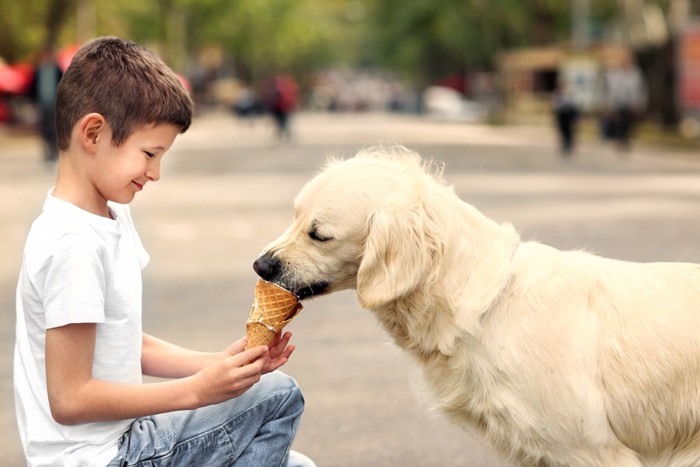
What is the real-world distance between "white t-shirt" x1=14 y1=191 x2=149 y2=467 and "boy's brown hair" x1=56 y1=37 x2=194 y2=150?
250 mm

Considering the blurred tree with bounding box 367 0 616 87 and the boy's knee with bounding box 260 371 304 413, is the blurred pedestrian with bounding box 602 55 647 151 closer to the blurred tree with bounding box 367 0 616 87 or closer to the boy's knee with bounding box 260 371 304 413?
the blurred tree with bounding box 367 0 616 87

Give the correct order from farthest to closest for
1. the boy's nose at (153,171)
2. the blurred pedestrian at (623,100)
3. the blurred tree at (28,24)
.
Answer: the blurred tree at (28,24)
the blurred pedestrian at (623,100)
the boy's nose at (153,171)

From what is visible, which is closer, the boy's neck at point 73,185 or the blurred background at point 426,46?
the boy's neck at point 73,185

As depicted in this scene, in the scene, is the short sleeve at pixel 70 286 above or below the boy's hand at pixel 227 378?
above

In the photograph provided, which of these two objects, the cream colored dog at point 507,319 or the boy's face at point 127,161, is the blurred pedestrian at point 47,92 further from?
the boy's face at point 127,161

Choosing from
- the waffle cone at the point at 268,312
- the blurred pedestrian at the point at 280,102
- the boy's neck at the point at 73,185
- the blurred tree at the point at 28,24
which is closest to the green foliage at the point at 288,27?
the blurred tree at the point at 28,24

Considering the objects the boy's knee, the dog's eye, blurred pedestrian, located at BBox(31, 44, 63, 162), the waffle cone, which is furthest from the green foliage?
the boy's knee

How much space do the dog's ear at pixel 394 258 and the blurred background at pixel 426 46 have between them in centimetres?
2763

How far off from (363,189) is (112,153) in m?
0.85

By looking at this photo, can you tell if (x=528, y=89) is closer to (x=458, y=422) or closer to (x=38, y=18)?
(x=38, y=18)

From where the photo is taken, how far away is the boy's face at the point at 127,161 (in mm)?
3182

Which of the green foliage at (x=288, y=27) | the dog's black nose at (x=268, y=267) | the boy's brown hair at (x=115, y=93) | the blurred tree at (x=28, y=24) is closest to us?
the boy's brown hair at (x=115, y=93)

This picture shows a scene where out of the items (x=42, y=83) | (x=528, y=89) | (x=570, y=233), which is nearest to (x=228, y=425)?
(x=570, y=233)

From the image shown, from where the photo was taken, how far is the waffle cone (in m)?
3.42
